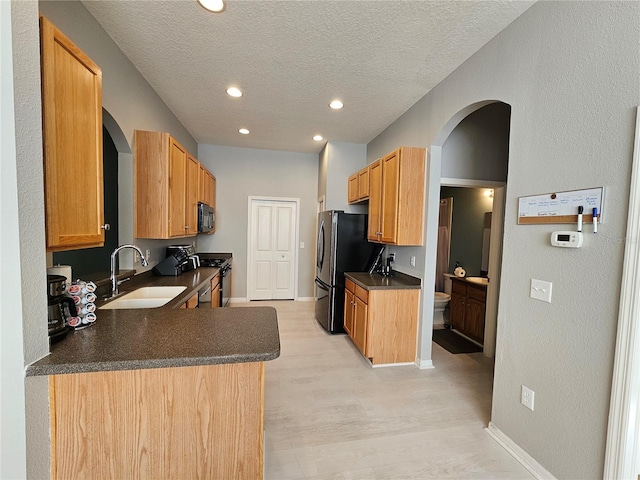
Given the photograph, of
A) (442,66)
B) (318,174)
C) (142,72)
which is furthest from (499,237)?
(142,72)

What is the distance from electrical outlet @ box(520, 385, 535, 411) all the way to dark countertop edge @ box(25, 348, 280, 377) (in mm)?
1650

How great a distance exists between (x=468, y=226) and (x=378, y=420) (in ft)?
11.2

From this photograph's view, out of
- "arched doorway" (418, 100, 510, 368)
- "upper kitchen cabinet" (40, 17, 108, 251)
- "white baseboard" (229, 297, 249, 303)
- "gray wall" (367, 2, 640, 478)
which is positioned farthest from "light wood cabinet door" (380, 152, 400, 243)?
"white baseboard" (229, 297, 249, 303)

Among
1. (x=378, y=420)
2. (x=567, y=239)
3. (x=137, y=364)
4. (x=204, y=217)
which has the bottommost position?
(x=378, y=420)

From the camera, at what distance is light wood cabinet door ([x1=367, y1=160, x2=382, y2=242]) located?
10.6ft

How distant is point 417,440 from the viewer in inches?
73.8

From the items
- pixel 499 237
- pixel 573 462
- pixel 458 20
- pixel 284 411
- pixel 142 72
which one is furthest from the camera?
pixel 499 237

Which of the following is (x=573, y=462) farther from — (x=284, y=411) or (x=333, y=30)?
(x=333, y=30)

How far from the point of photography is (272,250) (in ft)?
17.6

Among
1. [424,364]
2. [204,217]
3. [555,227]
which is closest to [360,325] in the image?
[424,364]

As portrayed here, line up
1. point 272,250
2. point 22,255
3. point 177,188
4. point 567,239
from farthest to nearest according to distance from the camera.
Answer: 1. point 272,250
2. point 177,188
3. point 567,239
4. point 22,255

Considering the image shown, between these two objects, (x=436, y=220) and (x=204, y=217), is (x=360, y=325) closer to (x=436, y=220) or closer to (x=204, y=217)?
(x=436, y=220)

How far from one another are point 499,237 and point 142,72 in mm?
3972

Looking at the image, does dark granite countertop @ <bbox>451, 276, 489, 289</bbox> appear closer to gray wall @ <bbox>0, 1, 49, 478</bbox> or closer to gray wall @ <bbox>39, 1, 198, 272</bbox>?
gray wall @ <bbox>0, 1, 49, 478</bbox>
